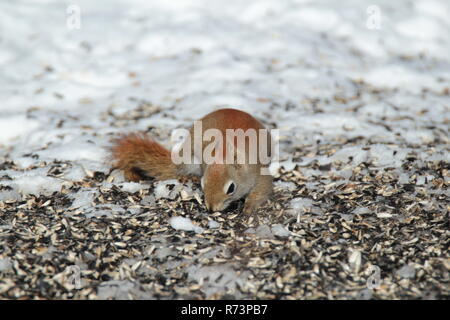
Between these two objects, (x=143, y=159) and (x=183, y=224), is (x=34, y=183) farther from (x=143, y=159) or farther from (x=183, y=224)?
(x=183, y=224)

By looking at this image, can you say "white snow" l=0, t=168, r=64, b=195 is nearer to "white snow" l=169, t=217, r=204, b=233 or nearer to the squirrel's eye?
"white snow" l=169, t=217, r=204, b=233

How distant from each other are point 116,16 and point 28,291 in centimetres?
467

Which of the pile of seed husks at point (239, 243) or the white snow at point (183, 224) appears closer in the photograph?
the pile of seed husks at point (239, 243)

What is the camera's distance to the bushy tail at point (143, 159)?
383 cm

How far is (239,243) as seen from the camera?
10.3 feet

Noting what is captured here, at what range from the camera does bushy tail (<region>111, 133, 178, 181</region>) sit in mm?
3828

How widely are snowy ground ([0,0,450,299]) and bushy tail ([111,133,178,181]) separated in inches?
5.9

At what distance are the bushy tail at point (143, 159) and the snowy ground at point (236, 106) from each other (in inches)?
5.9

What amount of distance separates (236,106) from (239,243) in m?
2.25

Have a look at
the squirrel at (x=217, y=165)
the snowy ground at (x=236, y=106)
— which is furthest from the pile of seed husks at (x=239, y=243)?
the squirrel at (x=217, y=165)

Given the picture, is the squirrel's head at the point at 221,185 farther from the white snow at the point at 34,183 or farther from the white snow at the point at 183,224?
the white snow at the point at 34,183

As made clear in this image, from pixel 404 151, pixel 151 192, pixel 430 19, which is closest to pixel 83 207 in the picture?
pixel 151 192

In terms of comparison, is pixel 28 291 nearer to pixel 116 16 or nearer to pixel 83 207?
pixel 83 207

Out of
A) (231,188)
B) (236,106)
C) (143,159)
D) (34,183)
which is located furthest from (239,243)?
(236,106)
